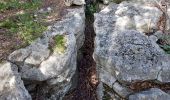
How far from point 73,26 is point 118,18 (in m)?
1.43

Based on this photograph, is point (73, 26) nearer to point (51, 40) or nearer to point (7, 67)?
point (51, 40)

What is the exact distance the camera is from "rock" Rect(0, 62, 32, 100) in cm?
687

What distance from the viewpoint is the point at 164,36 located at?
9.02 m

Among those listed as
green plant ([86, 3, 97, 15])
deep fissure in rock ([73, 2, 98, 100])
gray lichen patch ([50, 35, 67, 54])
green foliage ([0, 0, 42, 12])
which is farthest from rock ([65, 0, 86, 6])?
gray lichen patch ([50, 35, 67, 54])

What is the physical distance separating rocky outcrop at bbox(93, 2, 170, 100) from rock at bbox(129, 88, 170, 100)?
270 mm

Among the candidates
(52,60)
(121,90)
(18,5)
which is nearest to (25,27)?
(18,5)

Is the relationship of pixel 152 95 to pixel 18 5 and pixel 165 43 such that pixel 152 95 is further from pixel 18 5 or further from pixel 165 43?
pixel 18 5

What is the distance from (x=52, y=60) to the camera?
8086 mm

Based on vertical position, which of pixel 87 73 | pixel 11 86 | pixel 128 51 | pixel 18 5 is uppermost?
pixel 18 5

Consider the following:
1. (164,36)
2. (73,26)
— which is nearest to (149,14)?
(164,36)

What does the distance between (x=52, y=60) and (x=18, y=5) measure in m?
3.13

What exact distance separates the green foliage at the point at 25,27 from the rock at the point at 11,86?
1.35 meters

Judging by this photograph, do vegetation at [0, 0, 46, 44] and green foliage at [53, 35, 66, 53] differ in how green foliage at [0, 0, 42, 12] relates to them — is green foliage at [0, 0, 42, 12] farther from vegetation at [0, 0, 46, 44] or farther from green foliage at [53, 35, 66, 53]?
green foliage at [53, 35, 66, 53]

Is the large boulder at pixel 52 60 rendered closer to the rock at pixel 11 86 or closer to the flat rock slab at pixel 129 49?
the rock at pixel 11 86
